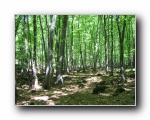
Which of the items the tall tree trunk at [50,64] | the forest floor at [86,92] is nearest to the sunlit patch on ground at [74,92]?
the forest floor at [86,92]

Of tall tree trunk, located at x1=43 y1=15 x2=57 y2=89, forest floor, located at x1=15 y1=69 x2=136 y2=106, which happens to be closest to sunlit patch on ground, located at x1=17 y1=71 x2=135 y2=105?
forest floor, located at x1=15 y1=69 x2=136 y2=106

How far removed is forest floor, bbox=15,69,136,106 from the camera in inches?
214

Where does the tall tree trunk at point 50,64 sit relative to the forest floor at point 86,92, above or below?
above

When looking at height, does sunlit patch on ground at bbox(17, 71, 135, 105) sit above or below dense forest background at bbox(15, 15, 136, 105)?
below

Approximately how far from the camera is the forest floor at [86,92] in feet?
17.8

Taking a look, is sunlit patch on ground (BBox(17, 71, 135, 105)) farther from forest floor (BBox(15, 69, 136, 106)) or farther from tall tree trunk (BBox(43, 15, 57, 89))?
tall tree trunk (BBox(43, 15, 57, 89))

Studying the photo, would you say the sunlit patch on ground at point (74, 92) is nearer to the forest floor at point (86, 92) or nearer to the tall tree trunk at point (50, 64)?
the forest floor at point (86, 92)

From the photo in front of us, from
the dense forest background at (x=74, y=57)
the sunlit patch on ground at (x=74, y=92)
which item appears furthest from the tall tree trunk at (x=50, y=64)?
the sunlit patch on ground at (x=74, y=92)

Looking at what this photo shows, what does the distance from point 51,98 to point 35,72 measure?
0.50m

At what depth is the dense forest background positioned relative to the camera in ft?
17.8

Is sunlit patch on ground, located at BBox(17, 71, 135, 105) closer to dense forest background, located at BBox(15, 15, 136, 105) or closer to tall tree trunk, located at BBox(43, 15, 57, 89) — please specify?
dense forest background, located at BBox(15, 15, 136, 105)

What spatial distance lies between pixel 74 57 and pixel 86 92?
0.61 meters

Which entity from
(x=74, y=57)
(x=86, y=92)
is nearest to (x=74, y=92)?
(x=86, y=92)

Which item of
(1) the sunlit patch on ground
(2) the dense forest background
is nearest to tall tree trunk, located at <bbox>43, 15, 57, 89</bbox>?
(2) the dense forest background
